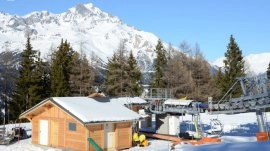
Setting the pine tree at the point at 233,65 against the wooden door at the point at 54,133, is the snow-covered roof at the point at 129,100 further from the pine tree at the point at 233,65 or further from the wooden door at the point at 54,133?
the pine tree at the point at 233,65

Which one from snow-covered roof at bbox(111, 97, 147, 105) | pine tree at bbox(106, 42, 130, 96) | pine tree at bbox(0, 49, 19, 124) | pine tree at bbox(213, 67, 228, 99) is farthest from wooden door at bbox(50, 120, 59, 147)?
pine tree at bbox(213, 67, 228, 99)

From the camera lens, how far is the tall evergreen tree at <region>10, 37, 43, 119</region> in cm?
5775

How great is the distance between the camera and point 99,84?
68.6 m

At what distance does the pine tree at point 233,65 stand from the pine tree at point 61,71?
86.0 ft

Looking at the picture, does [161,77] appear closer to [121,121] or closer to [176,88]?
[176,88]

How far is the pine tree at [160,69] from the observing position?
68.7 m

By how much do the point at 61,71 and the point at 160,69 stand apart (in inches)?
725

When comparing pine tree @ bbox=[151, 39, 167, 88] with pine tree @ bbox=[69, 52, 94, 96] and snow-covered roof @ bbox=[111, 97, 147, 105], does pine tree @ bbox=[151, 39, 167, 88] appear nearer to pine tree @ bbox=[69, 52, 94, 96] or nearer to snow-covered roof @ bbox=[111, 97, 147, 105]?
pine tree @ bbox=[69, 52, 94, 96]

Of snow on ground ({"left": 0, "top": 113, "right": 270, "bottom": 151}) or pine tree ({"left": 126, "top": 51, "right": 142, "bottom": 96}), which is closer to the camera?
snow on ground ({"left": 0, "top": 113, "right": 270, "bottom": 151})

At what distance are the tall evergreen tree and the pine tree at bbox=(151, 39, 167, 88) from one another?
20.5 m

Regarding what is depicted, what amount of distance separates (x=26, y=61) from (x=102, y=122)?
33684mm

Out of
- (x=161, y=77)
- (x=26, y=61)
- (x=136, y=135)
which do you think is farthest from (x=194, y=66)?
(x=136, y=135)

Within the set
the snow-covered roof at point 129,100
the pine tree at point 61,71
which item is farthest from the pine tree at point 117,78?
the snow-covered roof at point 129,100

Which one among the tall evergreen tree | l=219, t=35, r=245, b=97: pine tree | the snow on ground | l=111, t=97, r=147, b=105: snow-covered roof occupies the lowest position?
the snow on ground
